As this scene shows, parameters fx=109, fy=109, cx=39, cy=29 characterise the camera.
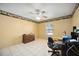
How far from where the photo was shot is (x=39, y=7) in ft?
7.60

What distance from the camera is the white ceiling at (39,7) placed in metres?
2.28

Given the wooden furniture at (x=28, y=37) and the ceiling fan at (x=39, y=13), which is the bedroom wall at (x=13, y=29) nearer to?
the wooden furniture at (x=28, y=37)

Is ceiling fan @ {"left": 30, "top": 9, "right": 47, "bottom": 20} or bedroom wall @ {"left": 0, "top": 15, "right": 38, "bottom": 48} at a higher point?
ceiling fan @ {"left": 30, "top": 9, "right": 47, "bottom": 20}

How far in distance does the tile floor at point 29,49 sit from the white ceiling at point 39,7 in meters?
0.66

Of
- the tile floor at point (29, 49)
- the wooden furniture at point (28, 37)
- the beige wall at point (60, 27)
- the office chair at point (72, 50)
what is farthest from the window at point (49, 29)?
the office chair at point (72, 50)

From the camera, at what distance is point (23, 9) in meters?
2.35

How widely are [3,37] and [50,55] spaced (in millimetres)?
1088

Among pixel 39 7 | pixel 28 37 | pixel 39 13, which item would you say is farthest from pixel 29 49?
pixel 39 7

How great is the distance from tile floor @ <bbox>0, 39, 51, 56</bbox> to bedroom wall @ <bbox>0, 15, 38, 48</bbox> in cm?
12

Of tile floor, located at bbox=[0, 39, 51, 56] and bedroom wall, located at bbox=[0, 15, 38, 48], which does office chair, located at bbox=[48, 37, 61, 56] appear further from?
bedroom wall, located at bbox=[0, 15, 38, 48]

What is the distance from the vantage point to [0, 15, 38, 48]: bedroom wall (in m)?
2.35

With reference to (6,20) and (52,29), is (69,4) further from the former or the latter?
(6,20)

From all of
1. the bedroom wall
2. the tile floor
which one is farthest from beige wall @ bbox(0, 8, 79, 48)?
the tile floor

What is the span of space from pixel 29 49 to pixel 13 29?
59cm
